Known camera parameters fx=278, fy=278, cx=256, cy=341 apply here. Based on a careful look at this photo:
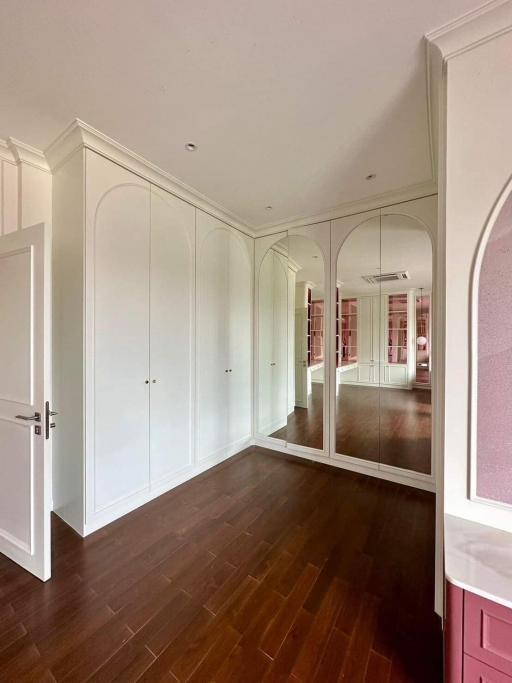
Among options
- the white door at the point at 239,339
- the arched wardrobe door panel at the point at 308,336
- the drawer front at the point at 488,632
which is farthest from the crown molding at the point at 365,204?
the drawer front at the point at 488,632

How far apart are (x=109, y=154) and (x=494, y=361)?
2.85m

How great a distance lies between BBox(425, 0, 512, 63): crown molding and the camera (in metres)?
1.22

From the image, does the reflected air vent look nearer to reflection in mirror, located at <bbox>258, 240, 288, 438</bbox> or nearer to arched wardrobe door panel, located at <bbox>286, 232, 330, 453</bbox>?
arched wardrobe door panel, located at <bbox>286, 232, 330, 453</bbox>

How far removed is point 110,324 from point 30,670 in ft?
6.19

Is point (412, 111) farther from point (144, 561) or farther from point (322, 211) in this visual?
point (144, 561)

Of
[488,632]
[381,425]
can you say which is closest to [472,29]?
[488,632]

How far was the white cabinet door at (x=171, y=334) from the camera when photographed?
257 centimetres

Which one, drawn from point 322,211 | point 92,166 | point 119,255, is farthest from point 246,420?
point 92,166

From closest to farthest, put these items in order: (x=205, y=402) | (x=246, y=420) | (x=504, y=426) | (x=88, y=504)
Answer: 1. (x=504, y=426)
2. (x=88, y=504)
3. (x=205, y=402)
4. (x=246, y=420)

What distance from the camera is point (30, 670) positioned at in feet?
4.10

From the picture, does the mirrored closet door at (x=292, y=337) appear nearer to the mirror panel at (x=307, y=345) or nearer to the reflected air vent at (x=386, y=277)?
the mirror panel at (x=307, y=345)

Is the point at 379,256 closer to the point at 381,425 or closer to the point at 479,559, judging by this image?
the point at 381,425

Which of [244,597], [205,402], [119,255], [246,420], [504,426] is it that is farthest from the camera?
[246,420]

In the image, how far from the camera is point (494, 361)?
1.23 meters
